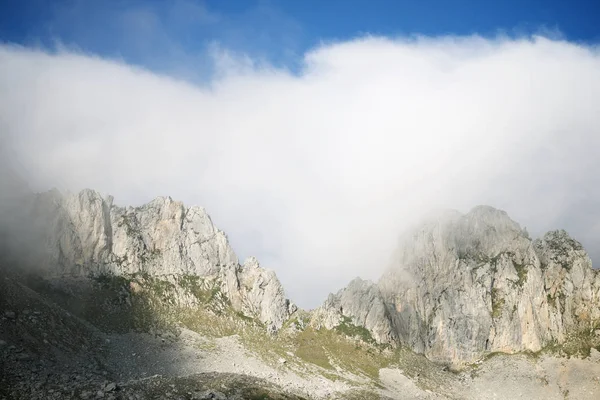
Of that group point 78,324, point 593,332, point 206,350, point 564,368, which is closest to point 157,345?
point 206,350

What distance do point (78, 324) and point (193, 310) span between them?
54127mm

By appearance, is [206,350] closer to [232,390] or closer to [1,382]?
[232,390]

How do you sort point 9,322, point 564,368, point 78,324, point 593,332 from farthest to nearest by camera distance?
point 593,332 → point 564,368 → point 78,324 → point 9,322

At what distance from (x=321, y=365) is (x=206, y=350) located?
46.2 m

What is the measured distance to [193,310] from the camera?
632ft

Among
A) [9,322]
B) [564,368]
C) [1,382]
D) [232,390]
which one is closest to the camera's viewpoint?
[1,382]

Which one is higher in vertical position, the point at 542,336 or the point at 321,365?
the point at 542,336

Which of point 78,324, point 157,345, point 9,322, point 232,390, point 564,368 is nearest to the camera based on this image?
point 232,390

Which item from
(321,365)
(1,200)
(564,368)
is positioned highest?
(1,200)

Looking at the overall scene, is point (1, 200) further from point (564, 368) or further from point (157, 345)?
point (564, 368)

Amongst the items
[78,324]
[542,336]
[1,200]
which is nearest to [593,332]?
[542,336]

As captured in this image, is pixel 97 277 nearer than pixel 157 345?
No

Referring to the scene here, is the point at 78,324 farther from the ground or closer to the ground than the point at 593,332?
closer to the ground

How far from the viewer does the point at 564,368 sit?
580ft
